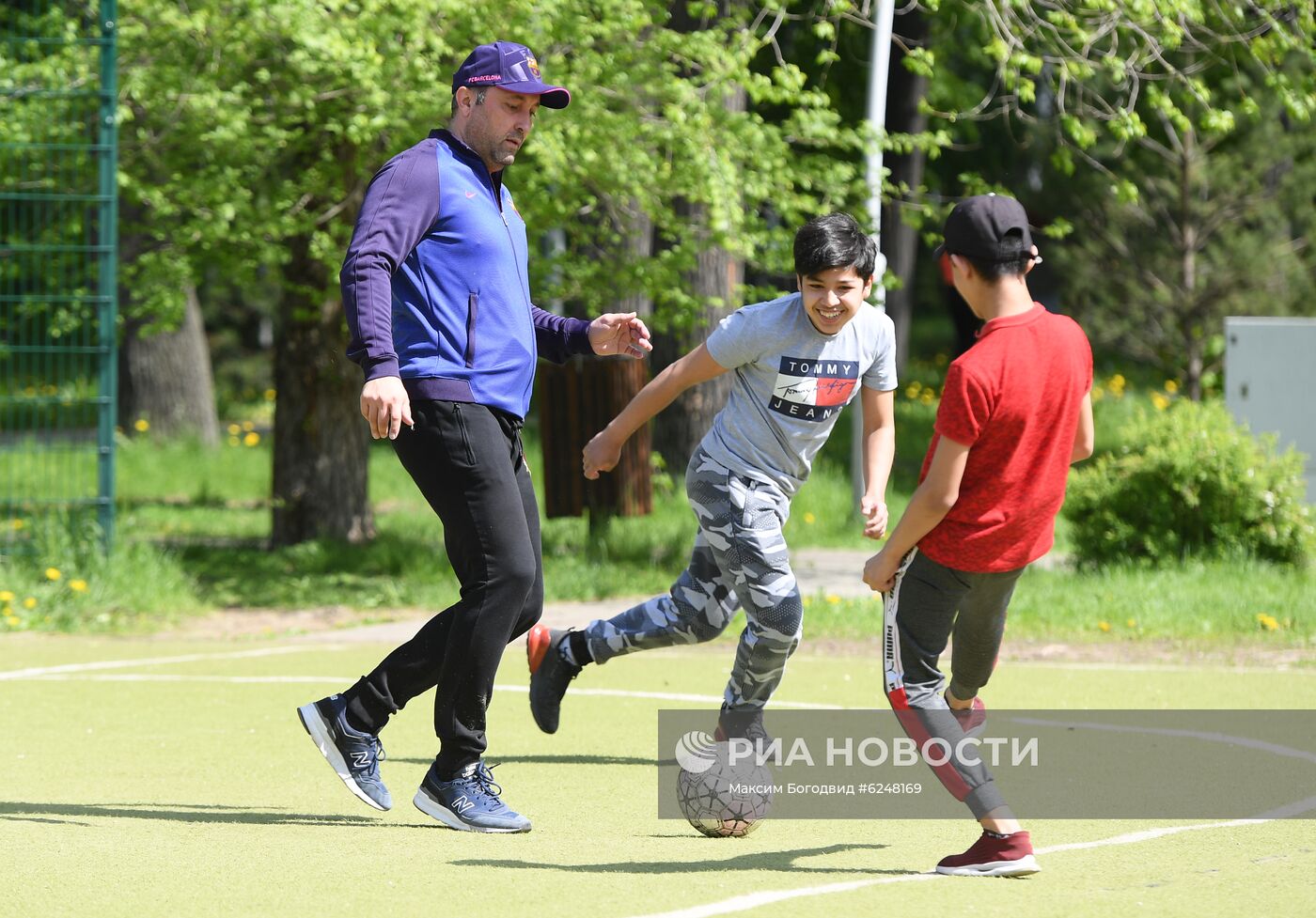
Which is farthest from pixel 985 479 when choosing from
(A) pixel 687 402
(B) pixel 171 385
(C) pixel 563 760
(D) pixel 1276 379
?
(B) pixel 171 385

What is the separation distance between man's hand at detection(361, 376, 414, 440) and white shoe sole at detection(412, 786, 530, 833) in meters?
1.15

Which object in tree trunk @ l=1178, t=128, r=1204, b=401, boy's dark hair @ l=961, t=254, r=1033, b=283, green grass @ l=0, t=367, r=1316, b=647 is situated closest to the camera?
boy's dark hair @ l=961, t=254, r=1033, b=283

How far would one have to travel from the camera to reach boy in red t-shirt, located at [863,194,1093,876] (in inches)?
161

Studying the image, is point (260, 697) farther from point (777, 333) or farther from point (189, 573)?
point (189, 573)

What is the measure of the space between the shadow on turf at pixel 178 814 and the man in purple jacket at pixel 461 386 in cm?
16

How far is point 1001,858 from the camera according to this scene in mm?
4180

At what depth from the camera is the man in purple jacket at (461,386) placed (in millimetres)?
4695

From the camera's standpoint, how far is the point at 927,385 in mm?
21922

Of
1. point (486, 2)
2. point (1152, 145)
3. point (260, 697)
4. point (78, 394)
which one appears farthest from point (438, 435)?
point (1152, 145)

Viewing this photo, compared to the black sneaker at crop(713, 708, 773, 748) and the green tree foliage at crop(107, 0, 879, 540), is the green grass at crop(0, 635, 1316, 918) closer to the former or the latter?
the black sneaker at crop(713, 708, 773, 748)

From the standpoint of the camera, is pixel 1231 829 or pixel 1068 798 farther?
pixel 1068 798

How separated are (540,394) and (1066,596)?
12.0 feet

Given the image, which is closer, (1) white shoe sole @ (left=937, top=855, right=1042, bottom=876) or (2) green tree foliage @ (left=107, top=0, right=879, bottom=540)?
(1) white shoe sole @ (left=937, top=855, right=1042, bottom=876)

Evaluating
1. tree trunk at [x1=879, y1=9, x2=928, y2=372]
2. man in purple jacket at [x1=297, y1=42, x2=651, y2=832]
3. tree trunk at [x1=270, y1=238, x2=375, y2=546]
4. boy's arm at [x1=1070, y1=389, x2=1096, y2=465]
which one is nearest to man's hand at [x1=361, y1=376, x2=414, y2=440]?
man in purple jacket at [x1=297, y1=42, x2=651, y2=832]
